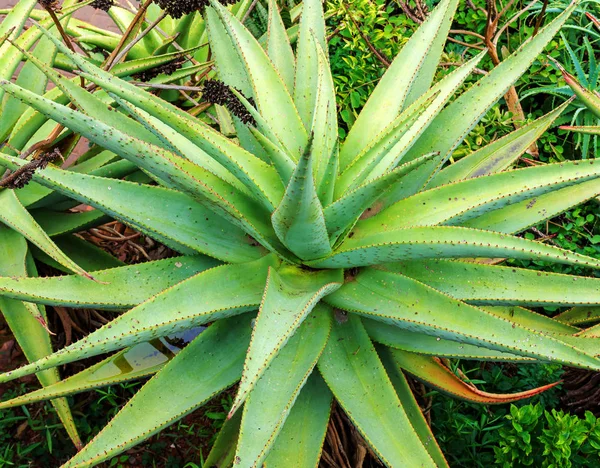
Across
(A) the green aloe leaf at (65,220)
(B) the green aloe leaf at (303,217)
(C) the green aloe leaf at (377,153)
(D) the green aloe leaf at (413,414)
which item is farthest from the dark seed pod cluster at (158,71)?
(D) the green aloe leaf at (413,414)

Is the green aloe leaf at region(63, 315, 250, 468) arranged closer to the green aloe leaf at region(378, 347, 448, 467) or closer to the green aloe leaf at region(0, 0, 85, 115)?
the green aloe leaf at region(378, 347, 448, 467)

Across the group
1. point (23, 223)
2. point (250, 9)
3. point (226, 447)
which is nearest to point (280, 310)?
point (226, 447)

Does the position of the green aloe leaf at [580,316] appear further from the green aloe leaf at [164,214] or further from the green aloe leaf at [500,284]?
the green aloe leaf at [164,214]

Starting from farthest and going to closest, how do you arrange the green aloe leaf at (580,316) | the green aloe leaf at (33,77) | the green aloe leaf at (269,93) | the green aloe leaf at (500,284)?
1. the green aloe leaf at (33,77)
2. the green aloe leaf at (580,316)
3. the green aloe leaf at (269,93)
4. the green aloe leaf at (500,284)

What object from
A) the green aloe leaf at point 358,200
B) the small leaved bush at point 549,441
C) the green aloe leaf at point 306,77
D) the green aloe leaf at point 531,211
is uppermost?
the green aloe leaf at point 306,77

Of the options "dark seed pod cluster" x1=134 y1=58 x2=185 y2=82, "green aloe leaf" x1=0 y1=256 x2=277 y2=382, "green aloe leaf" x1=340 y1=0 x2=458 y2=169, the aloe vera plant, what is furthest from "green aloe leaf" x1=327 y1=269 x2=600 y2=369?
"dark seed pod cluster" x1=134 y1=58 x2=185 y2=82

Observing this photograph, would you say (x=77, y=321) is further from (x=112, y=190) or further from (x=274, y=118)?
(x=274, y=118)
